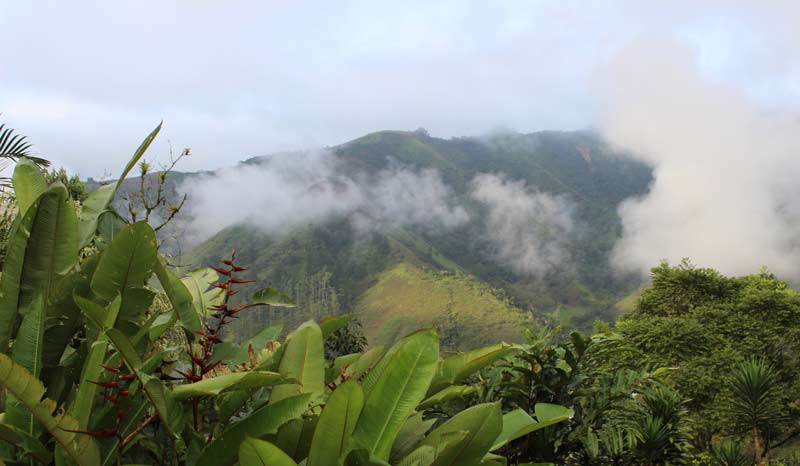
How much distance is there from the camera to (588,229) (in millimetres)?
170375

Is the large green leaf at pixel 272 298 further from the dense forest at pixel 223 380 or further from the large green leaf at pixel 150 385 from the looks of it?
the large green leaf at pixel 150 385

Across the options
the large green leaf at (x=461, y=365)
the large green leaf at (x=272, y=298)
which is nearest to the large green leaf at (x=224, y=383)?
the large green leaf at (x=272, y=298)

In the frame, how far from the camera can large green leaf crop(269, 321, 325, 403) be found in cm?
151

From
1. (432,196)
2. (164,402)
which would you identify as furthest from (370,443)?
(432,196)

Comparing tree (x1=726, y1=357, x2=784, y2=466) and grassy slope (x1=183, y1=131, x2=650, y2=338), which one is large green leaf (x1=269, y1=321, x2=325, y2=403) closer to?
tree (x1=726, y1=357, x2=784, y2=466)

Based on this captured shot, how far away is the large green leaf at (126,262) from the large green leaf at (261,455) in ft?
2.11

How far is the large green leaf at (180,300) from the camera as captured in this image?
149cm

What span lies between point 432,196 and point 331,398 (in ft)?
577

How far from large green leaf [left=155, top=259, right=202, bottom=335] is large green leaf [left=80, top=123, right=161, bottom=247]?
30cm

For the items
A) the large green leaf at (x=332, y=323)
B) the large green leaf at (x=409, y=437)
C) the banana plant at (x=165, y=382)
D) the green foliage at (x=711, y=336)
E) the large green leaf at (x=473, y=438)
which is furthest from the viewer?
the green foliage at (x=711, y=336)

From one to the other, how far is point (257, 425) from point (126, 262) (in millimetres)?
588

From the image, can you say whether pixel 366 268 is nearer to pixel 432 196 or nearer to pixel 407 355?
pixel 432 196

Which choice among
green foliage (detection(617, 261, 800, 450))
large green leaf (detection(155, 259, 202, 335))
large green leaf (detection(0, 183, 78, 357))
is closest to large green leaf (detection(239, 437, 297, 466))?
large green leaf (detection(155, 259, 202, 335))

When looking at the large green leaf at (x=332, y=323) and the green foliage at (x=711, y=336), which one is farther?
the green foliage at (x=711, y=336)
